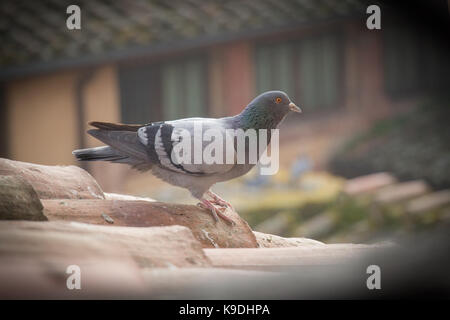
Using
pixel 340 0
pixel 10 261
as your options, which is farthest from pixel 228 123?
A: pixel 340 0

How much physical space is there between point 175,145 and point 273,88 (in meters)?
2.02

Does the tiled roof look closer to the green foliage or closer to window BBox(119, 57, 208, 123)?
window BBox(119, 57, 208, 123)

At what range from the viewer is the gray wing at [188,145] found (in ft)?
6.61

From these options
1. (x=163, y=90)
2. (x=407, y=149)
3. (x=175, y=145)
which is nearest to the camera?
(x=175, y=145)

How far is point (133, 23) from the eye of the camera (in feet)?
11.9

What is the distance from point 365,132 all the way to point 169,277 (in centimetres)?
308

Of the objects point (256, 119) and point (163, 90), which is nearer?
point (256, 119)

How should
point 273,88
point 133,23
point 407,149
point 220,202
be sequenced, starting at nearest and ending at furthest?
point 220,202
point 133,23
point 273,88
point 407,149

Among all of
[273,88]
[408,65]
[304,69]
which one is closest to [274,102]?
[273,88]

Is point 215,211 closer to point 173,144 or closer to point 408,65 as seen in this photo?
point 173,144

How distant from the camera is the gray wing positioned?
2.01 metres

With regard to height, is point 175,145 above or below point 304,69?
below

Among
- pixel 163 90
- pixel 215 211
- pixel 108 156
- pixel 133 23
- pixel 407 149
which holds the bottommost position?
pixel 215 211
